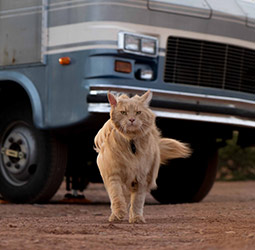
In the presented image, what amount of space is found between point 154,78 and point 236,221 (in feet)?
6.61

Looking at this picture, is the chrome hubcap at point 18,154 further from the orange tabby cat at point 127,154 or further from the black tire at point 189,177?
the orange tabby cat at point 127,154

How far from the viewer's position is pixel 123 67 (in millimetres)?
6766

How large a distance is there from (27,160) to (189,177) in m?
2.04

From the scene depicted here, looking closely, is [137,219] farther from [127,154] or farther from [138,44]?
Answer: [138,44]

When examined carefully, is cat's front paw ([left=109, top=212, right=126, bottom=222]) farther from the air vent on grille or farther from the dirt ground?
the air vent on grille

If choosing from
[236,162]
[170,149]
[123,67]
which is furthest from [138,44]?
[236,162]

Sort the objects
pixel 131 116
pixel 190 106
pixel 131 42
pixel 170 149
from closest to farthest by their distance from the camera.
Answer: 1. pixel 131 116
2. pixel 170 149
3. pixel 131 42
4. pixel 190 106

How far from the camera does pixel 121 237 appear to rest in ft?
14.0

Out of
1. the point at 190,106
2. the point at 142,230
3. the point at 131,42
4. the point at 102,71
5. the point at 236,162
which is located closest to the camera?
the point at 142,230

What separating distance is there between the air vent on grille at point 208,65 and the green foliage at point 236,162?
7.06 metres

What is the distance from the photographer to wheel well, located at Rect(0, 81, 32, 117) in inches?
298

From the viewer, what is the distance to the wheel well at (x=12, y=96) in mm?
7570

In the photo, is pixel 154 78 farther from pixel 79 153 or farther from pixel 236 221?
pixel 236 221

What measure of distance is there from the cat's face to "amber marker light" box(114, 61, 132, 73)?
53.8 inches
